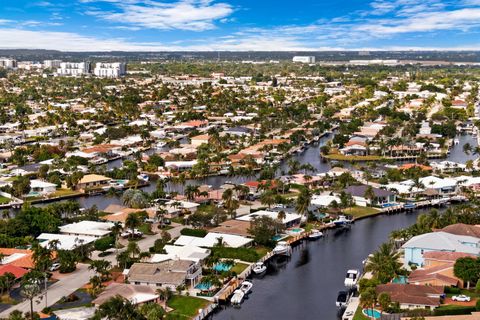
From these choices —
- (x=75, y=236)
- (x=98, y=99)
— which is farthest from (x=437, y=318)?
(x=98, y=99)

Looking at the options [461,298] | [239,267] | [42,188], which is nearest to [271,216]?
[239,267]

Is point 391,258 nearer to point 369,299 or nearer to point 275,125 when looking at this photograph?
point 369,299

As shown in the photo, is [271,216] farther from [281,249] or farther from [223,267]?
[223,267]

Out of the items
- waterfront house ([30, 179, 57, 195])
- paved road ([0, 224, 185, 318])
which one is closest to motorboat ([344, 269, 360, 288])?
paved road ([0, 224, 185, 318])

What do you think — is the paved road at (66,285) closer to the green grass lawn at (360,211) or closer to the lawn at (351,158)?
the green grass lawn at (360,211)

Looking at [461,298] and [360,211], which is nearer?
[461,298]

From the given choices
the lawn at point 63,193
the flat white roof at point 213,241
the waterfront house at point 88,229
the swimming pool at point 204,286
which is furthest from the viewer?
the lawn at point 63,193

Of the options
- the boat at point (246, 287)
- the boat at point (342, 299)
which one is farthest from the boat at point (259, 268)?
the boat at point (342, 299)
